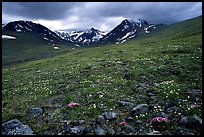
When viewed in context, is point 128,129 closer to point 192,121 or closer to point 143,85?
point 192,121

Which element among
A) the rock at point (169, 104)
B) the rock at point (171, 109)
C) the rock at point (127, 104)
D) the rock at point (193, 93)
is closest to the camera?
the rock at point (171, 109)

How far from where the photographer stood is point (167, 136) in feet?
41.7

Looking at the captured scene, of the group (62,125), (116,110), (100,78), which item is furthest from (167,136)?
(100,78)

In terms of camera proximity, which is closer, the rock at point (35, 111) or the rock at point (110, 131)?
the rock at point (110, 131)

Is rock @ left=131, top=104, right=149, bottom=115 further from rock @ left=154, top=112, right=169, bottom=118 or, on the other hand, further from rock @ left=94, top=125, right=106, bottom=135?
rock @ left=94, top=125, right=106, bottom=135

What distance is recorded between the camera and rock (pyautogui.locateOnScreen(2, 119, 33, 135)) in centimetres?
1427

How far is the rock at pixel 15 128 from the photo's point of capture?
1427cm

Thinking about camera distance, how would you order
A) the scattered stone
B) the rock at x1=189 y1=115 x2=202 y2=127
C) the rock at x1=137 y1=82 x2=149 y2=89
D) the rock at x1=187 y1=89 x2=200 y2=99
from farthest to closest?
the rock at x1=137 y1=82 x2=149 y2=89 → the rock at x1=187 y1=89 x2=200 y2=99 → the scattered stone → the rock at x1=189 y1=115 x2=202 y2=127

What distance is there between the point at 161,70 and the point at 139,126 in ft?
47.1

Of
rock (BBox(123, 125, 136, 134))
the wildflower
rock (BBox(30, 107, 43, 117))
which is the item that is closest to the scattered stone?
the wildflower

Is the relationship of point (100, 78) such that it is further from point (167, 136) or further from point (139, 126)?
point (167, 136)

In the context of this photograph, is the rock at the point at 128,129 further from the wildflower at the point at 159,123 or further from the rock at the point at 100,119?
the rock at the point at 100,119

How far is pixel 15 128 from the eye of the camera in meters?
14.8

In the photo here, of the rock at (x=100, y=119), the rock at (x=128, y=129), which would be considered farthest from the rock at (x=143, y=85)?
the rock at (x=128, y=129)
